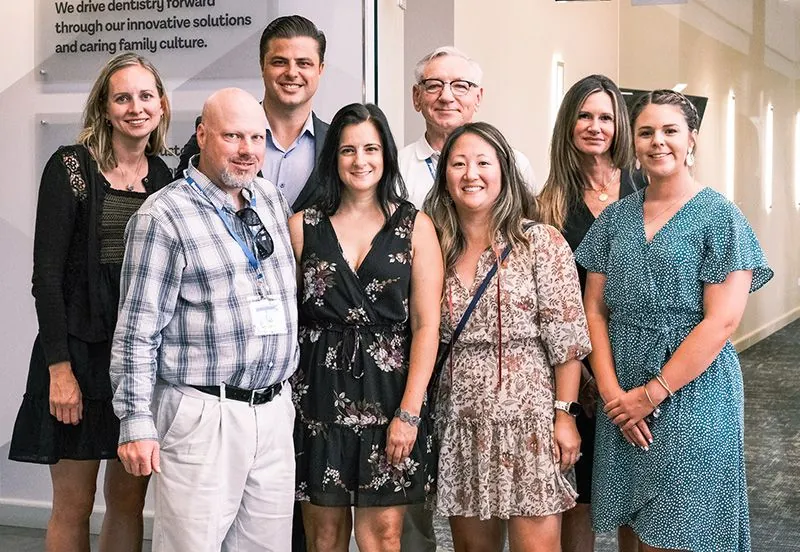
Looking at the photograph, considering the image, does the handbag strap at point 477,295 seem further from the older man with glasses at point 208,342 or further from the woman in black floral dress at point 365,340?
the older man with glasses at point 208,342

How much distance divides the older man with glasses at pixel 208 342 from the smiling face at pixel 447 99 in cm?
96

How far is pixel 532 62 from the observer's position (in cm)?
435

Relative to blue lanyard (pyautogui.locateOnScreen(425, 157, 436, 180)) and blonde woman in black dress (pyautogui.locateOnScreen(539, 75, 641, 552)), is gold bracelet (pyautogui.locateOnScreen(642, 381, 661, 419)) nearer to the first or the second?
blonde woman in black dress (pyautogui.locateOnScreen(539, 75, 641, 552))

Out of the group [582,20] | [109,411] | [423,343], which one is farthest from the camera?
[582,20]

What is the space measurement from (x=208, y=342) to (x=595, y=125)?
4.83ft

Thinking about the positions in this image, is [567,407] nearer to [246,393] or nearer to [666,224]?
[666,224]

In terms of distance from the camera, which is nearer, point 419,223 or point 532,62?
point 419,223

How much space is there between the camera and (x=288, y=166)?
361cm

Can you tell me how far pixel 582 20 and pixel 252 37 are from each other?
4.51 ft

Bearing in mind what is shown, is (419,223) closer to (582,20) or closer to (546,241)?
(546,241)

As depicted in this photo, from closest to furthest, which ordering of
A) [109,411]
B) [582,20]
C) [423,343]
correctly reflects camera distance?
[423,343] < [109,411] < [582,20]

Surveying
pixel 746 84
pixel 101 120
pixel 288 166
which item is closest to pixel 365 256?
pixel 288 166

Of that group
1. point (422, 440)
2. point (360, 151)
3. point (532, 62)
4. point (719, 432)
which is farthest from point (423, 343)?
point (532, 62)

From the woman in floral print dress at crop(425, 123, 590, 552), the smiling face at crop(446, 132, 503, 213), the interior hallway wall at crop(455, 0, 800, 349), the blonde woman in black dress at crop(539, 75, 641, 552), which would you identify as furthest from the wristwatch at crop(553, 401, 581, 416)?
the interior hallway wall at crop(455, 0, 800, 349)
